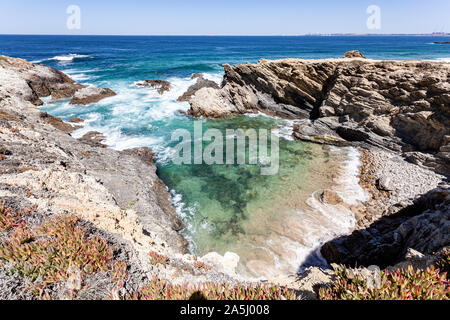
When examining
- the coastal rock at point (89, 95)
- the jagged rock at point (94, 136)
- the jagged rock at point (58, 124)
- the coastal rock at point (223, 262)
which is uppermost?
the coastal rock at point (89, 95)

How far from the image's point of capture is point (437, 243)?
655cm

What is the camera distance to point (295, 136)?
77.8ft

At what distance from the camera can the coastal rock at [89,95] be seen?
106 feet

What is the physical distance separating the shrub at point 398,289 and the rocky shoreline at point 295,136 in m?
0.82

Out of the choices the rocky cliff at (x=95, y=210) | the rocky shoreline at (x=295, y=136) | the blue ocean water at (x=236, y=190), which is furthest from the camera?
the blue ocean water at (x=236, y=190)

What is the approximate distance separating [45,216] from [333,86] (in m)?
28.1

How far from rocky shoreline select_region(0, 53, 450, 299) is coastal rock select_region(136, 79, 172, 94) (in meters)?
8.83

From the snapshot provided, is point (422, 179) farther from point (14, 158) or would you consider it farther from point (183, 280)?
point (14, 158)

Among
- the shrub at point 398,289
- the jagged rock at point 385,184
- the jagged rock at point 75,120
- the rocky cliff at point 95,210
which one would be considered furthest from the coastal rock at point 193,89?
the shrub at point 398,289

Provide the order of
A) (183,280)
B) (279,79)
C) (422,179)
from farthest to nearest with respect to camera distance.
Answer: (279,79), (422,179), (183,280)

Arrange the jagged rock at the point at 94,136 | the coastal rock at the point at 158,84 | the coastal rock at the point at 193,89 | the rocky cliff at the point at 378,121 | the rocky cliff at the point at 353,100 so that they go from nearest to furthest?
1. the rocky cliff at the point at 378,121
2. the rocky cliff at the point at 353,100
3. the jagged rock at the point at 94,136
4. the coastal rock at the point at 193,89
5. the coastal rock at the point at 158,84

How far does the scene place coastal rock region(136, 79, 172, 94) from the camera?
4009 centimetres

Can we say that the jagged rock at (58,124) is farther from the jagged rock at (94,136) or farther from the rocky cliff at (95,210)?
the rocky cliff at (95,210)
